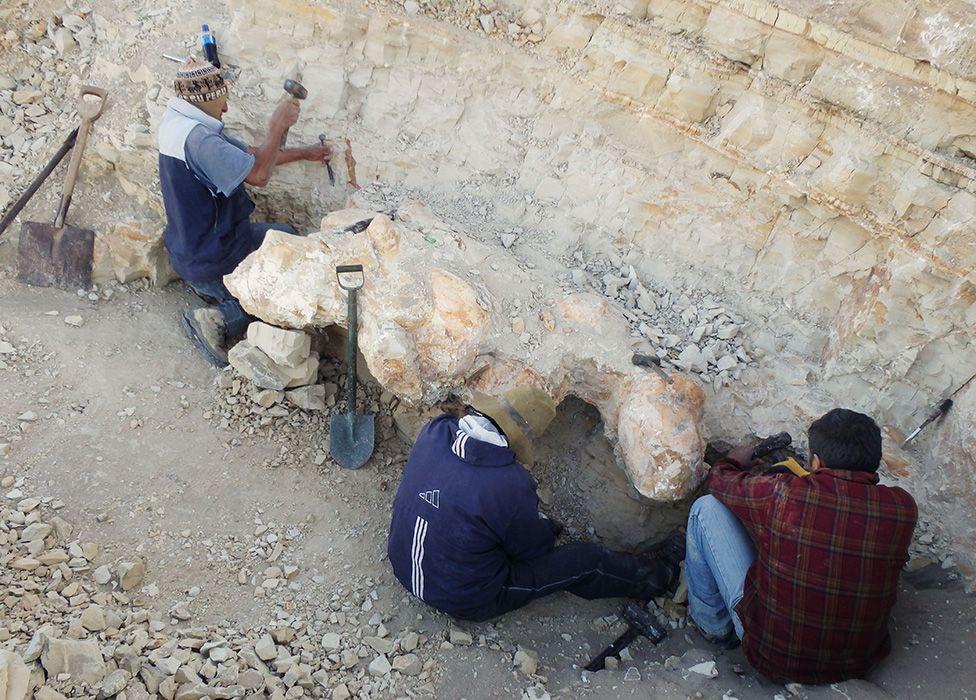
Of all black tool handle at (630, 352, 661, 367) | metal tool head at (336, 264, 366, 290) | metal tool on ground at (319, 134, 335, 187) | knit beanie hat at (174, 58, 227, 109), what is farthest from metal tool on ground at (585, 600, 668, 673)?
knit beanie hat at (174, 58, 227, 109)

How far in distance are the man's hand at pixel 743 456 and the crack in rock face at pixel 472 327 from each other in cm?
18

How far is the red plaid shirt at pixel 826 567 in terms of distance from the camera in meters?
2.93

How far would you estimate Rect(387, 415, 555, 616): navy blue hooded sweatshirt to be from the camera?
10.6 ft

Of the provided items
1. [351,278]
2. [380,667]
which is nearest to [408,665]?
[380,667]

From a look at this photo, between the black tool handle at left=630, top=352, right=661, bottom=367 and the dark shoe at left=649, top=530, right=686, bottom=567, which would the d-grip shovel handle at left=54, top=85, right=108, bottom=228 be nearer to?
the black tool handle at left=630, top=352, right=661, bottom=367

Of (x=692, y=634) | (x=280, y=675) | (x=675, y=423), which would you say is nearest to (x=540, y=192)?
(x=675, y=423)

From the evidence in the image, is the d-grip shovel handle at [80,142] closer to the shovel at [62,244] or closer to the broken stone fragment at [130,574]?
the shovel at [62,244]

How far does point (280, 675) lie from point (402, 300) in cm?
181

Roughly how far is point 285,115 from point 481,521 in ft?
8.48

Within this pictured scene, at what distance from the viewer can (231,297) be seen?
4.68 m

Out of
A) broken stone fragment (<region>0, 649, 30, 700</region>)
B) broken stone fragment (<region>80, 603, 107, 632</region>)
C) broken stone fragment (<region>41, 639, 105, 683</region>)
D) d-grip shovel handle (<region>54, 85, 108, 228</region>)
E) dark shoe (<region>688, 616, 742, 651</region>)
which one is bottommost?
broken stone fragment (<region>80, 603, 107, 632</region>)

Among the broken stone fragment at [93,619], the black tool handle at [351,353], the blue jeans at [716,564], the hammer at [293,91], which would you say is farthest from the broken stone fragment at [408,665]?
the hammer at [293,91]

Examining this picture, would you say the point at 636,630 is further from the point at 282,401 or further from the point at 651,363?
the point at 282,401

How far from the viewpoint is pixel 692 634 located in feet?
12.2
